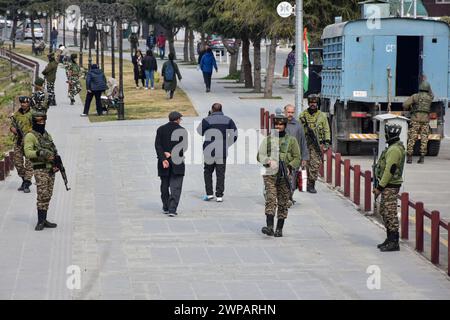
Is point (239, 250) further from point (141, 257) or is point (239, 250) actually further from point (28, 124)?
point (28, 124)

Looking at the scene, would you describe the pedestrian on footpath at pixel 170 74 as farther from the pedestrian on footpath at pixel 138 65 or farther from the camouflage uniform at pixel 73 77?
the pedestrian on footpath at pixel 138 65

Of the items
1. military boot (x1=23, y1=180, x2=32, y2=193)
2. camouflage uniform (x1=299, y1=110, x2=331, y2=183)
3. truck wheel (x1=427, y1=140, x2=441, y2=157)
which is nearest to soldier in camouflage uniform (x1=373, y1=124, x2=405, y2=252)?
camouflage uniform (x1=299, y1=110, x2=331, y2=183)

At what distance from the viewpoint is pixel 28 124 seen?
67.1 feet

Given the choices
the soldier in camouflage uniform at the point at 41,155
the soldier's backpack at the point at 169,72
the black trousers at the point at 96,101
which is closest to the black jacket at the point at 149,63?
the soldier's backpack at the point at 169,72

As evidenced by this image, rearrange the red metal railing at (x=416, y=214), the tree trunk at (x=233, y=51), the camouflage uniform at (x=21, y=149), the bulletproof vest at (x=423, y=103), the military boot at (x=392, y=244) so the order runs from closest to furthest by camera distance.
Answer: the red metal railing at (x=416, y=214) < the military boot at (x=392, y=244) < the camouflage uniform at (x=21, y=149) < the bulletproof vest at (x=423, y=103) < the tree trunk at (x=233, y=51)

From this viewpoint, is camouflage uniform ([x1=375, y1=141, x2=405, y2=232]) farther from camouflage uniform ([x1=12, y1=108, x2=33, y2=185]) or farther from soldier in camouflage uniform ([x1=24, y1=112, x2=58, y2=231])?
camouflage uniform ([x1=12, y1=108, x2=33, y2=185])

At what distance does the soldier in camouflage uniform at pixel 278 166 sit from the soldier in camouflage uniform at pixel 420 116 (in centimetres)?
921

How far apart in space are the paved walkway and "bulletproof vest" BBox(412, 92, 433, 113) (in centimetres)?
391

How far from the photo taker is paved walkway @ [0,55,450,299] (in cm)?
1355

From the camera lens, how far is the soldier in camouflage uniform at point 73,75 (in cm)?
3906

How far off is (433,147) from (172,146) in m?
10.6

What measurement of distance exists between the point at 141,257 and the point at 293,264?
6.37 ft

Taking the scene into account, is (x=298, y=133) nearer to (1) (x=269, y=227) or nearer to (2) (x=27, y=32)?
(1) (x=269, y=227)

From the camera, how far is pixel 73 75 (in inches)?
1560
